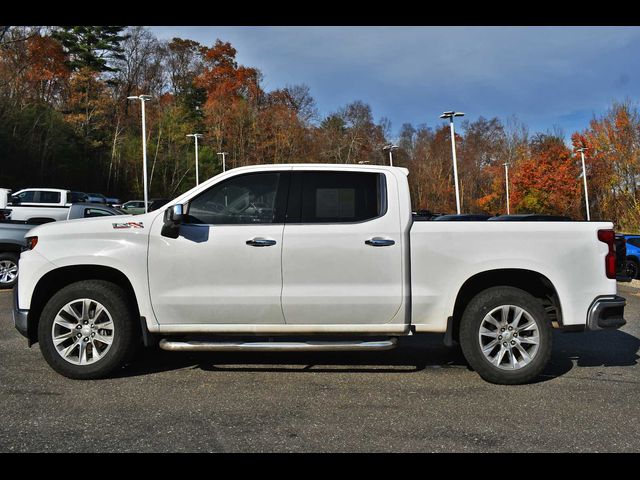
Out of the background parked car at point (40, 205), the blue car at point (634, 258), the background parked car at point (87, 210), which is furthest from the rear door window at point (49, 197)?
the blue car at point (634, 258)

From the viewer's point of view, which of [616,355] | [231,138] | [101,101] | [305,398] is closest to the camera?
[305,398]

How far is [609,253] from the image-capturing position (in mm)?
4918

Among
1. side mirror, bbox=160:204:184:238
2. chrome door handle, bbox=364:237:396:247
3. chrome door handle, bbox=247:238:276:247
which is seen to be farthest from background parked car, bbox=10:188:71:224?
chrome door handle, bbox=364:237:396:247

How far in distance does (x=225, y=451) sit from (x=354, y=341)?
1.71 meters

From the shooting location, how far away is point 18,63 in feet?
143

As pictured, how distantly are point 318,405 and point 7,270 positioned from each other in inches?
363

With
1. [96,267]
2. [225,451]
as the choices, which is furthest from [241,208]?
[225,451]

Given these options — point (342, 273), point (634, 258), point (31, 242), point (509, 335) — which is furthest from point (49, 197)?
point (634, 258)

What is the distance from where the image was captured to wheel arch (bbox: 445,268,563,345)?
497 centimetres

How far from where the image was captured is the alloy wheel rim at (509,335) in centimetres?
488

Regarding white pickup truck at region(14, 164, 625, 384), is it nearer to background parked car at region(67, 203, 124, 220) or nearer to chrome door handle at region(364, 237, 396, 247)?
chrome door handle at region(364, 237, 396, 247)

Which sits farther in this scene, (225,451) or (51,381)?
(51,381)

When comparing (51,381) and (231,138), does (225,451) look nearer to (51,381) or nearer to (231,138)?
(51,381)

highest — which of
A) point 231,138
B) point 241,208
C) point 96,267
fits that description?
point 231,138
